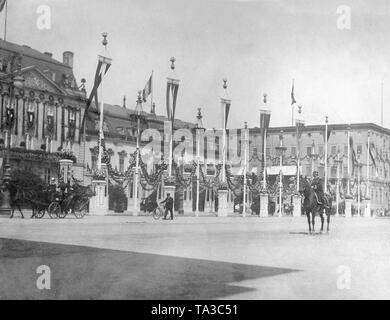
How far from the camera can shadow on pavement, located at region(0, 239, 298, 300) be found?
24.1 feet

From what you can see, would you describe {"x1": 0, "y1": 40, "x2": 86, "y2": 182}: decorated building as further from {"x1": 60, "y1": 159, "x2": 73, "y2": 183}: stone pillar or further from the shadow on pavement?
the shadow on pavement

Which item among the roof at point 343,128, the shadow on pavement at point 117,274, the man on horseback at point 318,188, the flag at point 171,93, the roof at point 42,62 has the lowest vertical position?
the shadow on pavement at point 117,274

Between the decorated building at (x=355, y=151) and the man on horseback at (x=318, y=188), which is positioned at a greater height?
the decorated building at (x=355, y=151)

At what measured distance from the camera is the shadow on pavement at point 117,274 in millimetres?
7332

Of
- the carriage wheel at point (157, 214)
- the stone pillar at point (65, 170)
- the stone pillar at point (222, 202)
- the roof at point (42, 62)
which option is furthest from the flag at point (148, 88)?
the roof at point (42, 62)

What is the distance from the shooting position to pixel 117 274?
8.73 meters

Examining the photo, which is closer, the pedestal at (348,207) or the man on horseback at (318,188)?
the man on horseback at (318,188)

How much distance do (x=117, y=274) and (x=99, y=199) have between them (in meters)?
23.6

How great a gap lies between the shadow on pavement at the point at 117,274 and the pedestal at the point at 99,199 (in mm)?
19605

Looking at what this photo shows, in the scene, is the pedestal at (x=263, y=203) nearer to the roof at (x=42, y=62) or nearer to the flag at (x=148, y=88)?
the flag at (x=148, y=88)

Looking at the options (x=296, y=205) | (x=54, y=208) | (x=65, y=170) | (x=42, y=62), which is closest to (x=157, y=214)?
(x=65, y=170)

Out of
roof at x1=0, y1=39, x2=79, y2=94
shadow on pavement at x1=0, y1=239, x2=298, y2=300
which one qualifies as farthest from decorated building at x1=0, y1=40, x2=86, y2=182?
shadow on pavement at x1=0, y1=239, x2=298, y2=300

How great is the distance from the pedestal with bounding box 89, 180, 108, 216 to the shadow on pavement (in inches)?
772

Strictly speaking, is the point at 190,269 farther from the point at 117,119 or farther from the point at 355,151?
the point at 355,151
